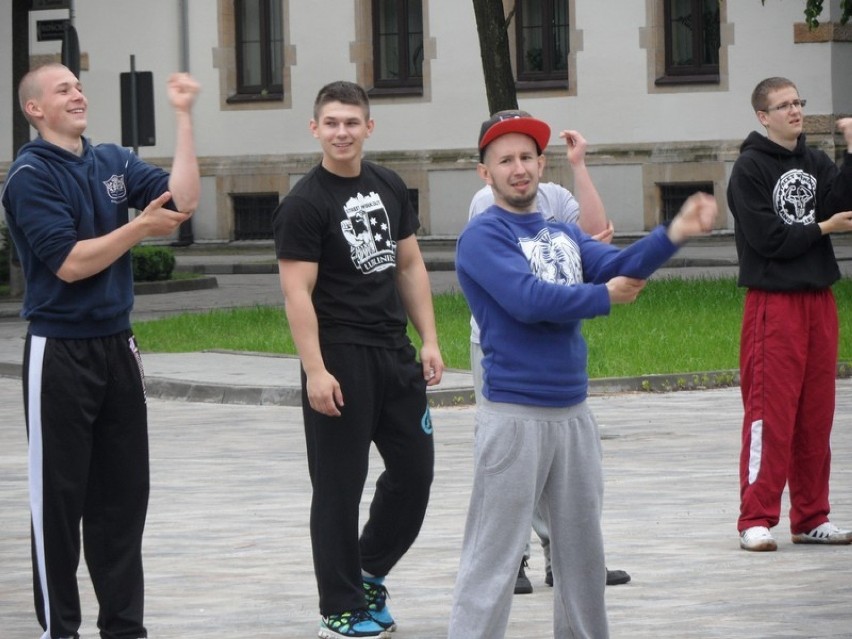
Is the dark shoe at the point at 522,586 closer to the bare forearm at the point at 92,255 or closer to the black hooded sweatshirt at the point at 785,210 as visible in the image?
the black hooded sweatshirt at the point at 785,210

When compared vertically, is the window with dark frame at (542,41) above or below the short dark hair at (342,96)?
above

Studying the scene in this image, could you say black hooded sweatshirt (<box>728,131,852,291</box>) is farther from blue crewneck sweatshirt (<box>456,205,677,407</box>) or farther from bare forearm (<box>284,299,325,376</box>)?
blue crewneck sweatshirt (<box>456,205,677,407</box>)

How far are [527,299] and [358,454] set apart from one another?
4.59 ft

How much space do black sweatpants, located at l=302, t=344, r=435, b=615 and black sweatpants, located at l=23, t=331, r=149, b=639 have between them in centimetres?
Result: 61

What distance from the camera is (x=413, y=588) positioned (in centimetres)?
747

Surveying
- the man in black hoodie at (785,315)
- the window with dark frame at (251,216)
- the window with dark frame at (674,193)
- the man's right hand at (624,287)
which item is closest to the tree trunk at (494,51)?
the window with dark frame at (674,193)

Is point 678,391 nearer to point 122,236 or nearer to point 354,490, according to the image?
point 354,490

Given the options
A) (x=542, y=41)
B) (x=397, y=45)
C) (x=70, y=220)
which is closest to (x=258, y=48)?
(x=397, y=45)

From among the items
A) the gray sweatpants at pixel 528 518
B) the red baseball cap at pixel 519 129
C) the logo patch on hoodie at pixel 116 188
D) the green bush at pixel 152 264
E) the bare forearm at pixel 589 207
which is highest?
the red baseball cap at pixel 519 129

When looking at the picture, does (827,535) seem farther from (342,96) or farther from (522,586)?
(342,96)

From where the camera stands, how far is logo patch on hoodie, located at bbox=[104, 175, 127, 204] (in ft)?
20.4

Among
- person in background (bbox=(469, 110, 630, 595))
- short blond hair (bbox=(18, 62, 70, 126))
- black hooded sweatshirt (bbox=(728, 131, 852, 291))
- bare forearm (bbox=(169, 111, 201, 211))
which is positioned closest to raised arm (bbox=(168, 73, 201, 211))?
bare forearm (bbox=(169, 111, 201, 211))

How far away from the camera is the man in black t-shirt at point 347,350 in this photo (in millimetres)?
6488

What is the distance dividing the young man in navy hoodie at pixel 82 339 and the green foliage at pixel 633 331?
8408mm
